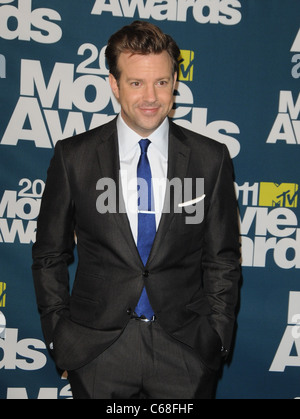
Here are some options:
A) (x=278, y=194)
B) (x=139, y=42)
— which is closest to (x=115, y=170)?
(x=139, y=42)

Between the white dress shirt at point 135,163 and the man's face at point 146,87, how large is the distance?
9 cm

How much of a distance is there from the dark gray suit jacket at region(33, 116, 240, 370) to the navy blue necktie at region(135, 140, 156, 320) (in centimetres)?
4

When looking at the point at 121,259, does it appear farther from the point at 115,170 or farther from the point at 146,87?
the point at 146,87

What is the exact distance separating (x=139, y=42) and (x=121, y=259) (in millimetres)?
856

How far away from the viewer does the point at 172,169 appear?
6.81 ft

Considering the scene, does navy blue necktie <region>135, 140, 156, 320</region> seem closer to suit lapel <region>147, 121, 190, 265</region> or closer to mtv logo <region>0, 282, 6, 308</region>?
suit lapel <region>147, 121, 190, 265</region>

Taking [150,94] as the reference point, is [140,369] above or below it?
below

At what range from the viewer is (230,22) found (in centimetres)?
297

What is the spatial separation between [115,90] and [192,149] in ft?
1.33

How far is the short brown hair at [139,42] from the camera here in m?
1.99

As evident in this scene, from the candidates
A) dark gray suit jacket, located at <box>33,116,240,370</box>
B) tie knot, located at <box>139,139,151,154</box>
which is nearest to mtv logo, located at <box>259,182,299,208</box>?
dark gray suit jacket, located at <box>33,116,240,370</box>

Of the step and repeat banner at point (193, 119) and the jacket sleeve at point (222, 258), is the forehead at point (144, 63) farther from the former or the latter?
the step and repeat banner at point (193, 119)

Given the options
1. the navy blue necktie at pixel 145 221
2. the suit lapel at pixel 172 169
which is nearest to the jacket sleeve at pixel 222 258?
the suit lapel at pixel 172 169
